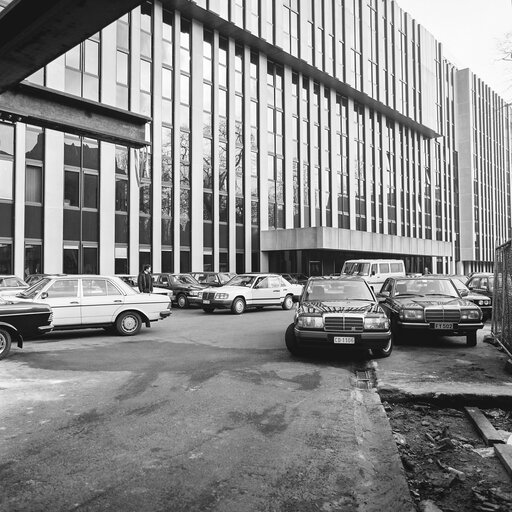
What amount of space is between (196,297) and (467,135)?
187 ft

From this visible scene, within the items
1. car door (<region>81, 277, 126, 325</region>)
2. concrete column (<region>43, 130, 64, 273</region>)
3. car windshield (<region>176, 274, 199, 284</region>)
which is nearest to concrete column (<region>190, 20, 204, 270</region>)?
car windshield (<region>176, 274, 199, 284</region>)

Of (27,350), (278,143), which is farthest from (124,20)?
(27,350)

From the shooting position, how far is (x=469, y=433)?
192 inches

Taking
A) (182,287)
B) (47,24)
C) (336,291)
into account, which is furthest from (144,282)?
(47,24)

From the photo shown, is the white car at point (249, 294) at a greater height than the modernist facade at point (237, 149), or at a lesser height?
lesser

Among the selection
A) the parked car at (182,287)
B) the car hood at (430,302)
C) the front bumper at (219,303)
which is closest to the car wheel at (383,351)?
the car hood at (430,302)

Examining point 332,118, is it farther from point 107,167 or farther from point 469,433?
point 469,433

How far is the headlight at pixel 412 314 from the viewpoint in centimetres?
956

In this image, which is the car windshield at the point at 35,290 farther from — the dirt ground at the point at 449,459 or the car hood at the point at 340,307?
the dirt ground at the point at 449,459

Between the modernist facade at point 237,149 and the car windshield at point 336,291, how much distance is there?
11167 mm

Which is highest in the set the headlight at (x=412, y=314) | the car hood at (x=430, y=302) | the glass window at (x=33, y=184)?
the glass window at (x=33, y=184)

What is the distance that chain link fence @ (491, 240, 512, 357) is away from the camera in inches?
299

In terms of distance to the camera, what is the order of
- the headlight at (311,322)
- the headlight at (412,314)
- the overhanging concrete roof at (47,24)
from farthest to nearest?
the headlight at (412,314) → the headlight at (311,322) → the overhanging concrete roof at (47,24)

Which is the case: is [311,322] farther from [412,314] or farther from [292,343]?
[412,314]
